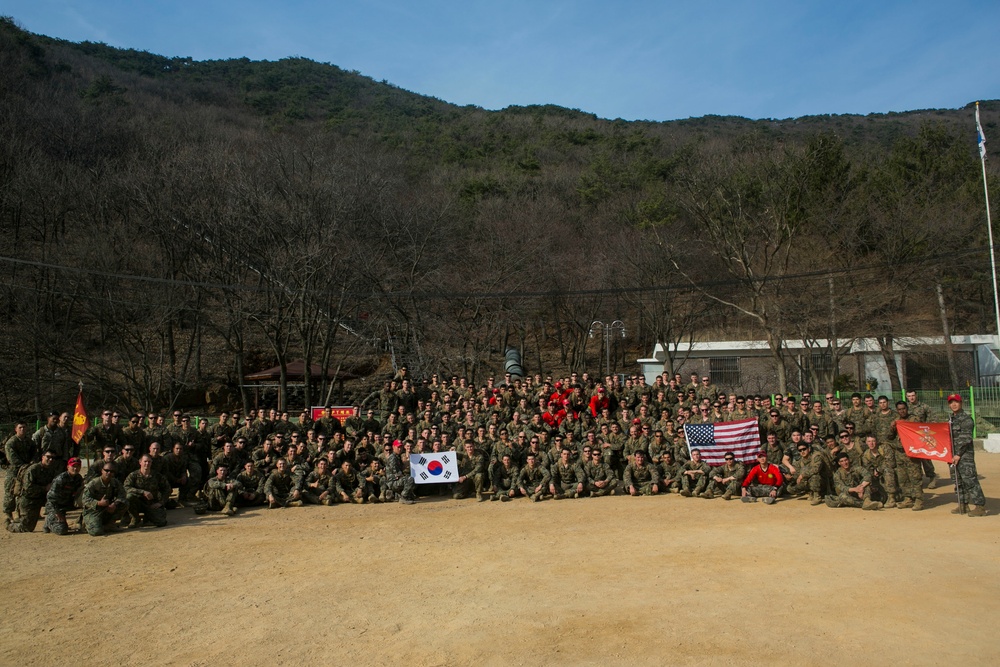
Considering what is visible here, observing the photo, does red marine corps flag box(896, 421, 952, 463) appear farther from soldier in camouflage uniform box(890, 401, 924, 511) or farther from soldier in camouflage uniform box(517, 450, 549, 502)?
soldier in camouflage uniform box(517, 450, 549, 502)

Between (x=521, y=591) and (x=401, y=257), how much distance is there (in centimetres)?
2583

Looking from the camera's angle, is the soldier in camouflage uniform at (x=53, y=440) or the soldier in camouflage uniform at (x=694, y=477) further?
the soldier in camouflage uniform at (x=694, y=477)

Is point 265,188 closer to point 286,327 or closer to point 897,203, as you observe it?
point 286,327

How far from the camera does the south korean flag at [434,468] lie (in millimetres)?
14617

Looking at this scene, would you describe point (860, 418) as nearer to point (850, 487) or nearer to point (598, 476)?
point (850, 487)

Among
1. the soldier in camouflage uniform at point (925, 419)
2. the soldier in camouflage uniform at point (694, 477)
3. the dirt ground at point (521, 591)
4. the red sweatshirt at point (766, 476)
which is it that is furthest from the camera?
the soldier in camouflage uniform at point (694, 477)

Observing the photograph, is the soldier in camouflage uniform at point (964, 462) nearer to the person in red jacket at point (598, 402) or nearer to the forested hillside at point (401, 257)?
the person in red jacket at point (598, 402)

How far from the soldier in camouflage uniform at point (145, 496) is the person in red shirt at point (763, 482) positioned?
387 inches

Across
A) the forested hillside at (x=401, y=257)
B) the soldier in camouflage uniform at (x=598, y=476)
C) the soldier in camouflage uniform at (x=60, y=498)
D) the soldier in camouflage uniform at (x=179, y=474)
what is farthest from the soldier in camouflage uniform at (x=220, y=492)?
the forested hillside at (x=401, y=257)

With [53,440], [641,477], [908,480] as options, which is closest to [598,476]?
[641,477]

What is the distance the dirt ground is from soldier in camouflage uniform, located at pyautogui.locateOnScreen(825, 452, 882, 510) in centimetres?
37

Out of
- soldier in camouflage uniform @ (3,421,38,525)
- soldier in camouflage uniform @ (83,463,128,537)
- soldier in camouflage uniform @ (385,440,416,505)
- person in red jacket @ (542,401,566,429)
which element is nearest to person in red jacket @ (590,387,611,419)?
person in red jacket @ (542,401,566,429)

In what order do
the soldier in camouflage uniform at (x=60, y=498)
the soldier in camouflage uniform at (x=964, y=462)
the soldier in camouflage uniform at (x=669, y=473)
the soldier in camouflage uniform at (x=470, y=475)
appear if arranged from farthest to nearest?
the soldier in camouflage uniform at (x=470, y=475) → the soldier in camouflage uniform at (x=669, y=473) → the soldier in camouflage uniform at (x=60, y=498) → the soldier in camouflage uniform at (x=964, y=462)

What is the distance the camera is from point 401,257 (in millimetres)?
32750
